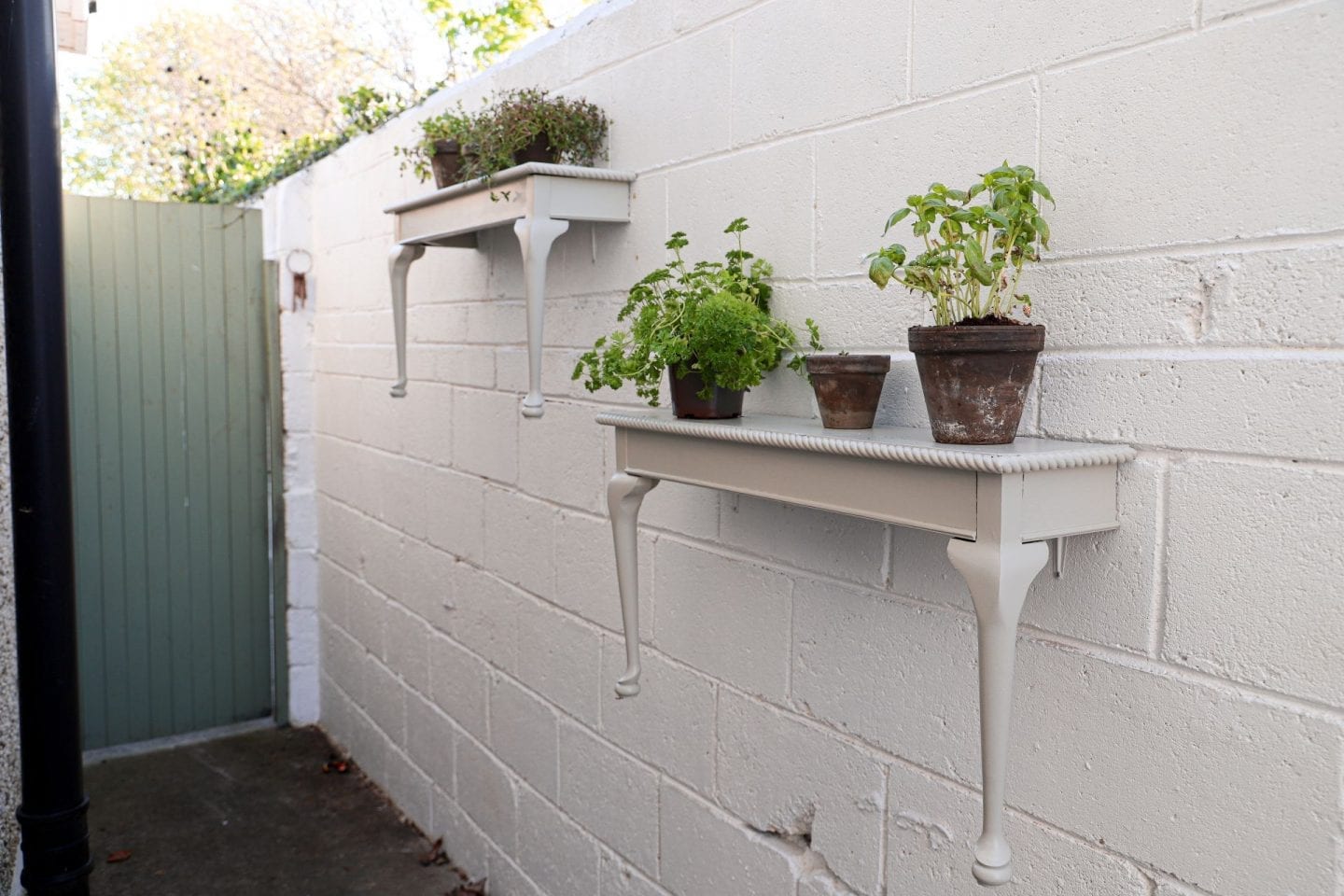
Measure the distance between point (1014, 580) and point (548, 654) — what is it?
5.15 feet

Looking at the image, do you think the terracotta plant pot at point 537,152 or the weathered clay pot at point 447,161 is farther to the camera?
the weathered clay pot at point 447,161

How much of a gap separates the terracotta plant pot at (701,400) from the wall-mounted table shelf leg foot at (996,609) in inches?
22.5

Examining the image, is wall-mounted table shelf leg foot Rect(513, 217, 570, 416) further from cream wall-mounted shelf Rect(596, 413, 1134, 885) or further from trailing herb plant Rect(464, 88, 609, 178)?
cream wall-mounted shelf Rect(596, 413, 1134, 885)

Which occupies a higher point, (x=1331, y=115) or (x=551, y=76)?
(x=551, y=76)

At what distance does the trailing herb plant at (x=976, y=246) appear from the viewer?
4.21ft

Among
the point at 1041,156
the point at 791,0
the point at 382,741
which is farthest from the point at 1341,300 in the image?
the point at 382,741

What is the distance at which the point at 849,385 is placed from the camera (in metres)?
1.51

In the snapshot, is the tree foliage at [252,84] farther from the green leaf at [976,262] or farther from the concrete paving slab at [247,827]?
the green leaf at [976,262]

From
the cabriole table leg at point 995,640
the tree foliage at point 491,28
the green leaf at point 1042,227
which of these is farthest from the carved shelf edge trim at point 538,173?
the tree foliage at point 491,28

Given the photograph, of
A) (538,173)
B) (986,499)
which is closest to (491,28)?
(538,173)

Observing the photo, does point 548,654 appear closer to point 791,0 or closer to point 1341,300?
point 791,0

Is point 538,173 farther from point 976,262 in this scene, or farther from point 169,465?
point 169,465

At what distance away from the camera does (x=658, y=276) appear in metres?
1.90

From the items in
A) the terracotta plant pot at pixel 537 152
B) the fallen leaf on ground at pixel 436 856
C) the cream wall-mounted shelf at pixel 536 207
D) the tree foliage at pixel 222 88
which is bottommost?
the fallen leaf on ground at pixel 436 856
